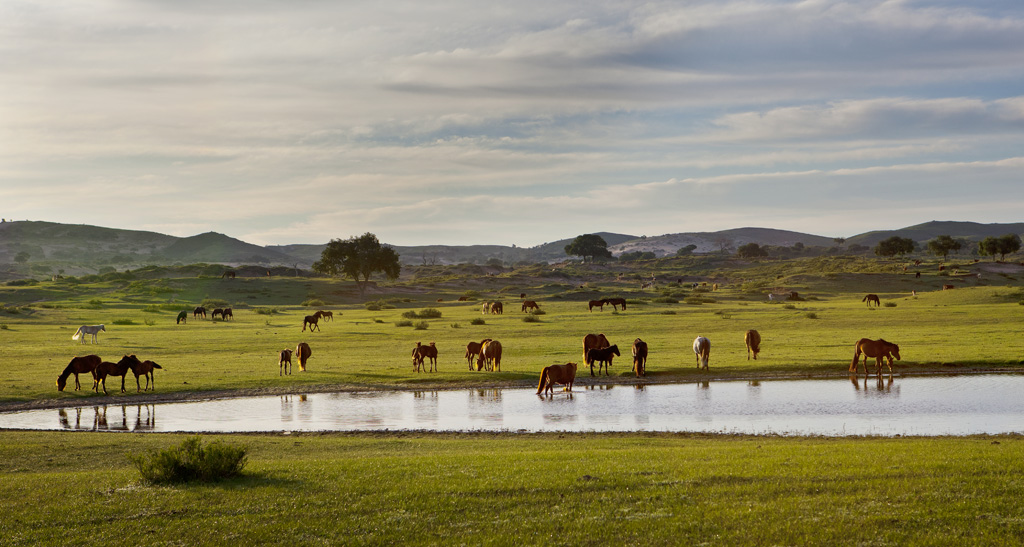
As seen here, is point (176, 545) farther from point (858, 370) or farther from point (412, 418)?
point (858, 370)

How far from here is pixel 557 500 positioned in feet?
35.1

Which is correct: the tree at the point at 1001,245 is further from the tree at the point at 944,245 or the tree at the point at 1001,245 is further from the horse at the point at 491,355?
the horse at the point at 491,355

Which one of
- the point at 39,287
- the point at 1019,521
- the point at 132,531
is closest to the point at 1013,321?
the point at 1019,521

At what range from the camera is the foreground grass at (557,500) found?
9.18 metres

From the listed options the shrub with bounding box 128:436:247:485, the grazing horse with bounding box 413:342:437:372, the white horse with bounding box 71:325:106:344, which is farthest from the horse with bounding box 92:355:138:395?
the white horse with bounding box 71:325:106:344

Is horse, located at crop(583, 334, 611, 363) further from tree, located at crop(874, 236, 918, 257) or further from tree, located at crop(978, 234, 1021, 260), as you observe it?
tree, located at crop(874, 236, 918, 257)

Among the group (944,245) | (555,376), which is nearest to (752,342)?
(555,376)

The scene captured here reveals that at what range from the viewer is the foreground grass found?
9.18 m

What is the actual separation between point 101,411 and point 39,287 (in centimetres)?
8901

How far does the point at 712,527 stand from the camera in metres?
9.32

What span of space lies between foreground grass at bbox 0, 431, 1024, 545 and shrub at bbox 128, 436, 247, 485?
346 mm

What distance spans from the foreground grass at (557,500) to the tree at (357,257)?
→ 10050cm

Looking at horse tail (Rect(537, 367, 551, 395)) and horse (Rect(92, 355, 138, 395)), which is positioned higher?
horse (Rect(92, 355, 138, 395))

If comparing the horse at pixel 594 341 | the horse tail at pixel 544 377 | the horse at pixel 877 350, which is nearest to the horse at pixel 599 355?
the horse at pixel 594 341
